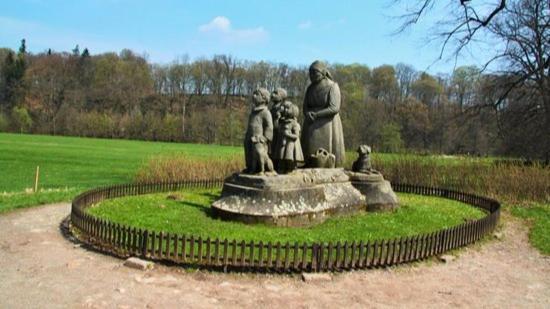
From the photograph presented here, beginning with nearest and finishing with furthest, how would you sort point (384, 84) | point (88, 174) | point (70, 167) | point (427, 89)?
point (88, 174)
point (70, 167)
point (427, 89)
point (384, 84)

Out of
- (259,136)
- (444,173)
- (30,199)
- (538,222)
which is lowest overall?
(30,199)

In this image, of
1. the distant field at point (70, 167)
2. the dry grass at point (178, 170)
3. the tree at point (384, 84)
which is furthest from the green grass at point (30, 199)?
the tree at point (384, 84)

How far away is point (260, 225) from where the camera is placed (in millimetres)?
10922

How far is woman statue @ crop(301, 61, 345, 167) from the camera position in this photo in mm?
13609

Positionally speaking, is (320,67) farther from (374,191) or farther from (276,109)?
(374,191)

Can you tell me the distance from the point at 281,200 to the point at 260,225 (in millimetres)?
877

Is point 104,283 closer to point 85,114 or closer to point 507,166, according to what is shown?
point 507,166

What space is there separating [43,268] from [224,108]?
271 ft

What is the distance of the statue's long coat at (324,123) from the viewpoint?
1360cm

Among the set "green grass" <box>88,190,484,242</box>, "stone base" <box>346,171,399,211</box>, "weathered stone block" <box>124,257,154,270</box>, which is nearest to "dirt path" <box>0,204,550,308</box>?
"weathered stone block" <box>124,257,154,270</box>

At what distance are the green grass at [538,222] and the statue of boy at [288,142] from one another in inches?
269

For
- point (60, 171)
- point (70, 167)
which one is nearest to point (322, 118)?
point (60, 171)

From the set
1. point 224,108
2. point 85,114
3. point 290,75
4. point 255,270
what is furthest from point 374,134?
point 255,270

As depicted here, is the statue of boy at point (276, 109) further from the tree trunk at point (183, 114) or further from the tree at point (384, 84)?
the tree at point (384, 84)
